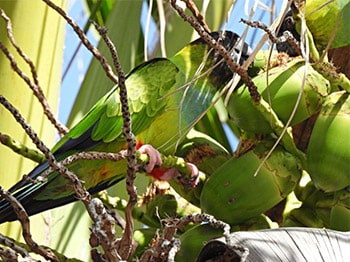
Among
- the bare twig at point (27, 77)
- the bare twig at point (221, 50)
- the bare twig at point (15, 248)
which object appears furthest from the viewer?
the bare twig at point (27, 77)

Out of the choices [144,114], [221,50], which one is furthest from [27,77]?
[144,114]

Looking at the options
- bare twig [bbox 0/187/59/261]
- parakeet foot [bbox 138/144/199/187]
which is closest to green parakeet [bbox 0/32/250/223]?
parakeet foot [bbox 138/144/199/187]

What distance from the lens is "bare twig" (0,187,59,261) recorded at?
2.32 feet

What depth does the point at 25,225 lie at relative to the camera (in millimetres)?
727

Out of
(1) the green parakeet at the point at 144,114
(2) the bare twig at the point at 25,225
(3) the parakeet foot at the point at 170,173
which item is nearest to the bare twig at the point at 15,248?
(2) the bare twig at the point at 25,225

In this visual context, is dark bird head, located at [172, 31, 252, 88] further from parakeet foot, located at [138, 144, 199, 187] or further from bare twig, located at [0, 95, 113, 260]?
bare twig, located at [0, 95, 113, 260]

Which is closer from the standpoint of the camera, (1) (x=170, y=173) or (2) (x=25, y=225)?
(2) (x=25, y=225)

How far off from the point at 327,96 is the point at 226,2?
0.53 meters

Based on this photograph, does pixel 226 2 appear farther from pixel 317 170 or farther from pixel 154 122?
pixel 317 170

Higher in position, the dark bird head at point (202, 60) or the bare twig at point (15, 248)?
the bare twig at point (15, 248)

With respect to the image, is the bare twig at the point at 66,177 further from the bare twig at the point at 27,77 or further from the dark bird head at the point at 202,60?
the dark bird head at the point at 202,60

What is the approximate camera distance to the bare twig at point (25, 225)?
71cm

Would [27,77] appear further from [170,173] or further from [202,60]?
[202,60]

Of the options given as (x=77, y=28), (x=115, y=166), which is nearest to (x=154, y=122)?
(x=115, y=166)
